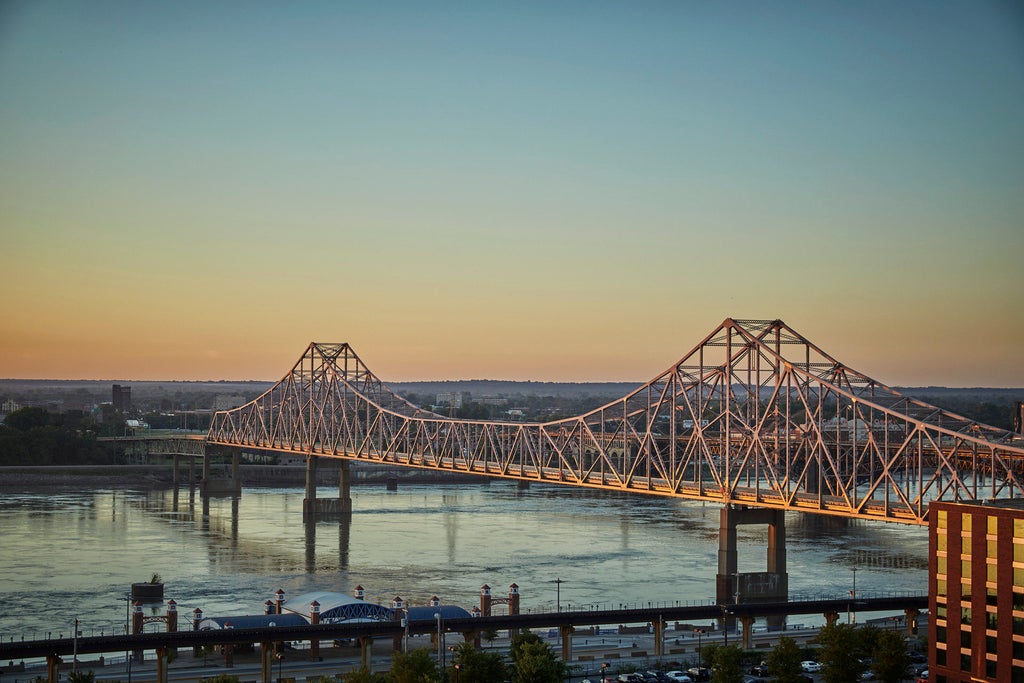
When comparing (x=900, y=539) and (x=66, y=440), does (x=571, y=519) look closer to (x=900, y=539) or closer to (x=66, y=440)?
(x=900, y=539)

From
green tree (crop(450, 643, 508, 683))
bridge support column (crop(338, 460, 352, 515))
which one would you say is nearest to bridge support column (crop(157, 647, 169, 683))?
green tree (crop(450, 643, 508, 683))

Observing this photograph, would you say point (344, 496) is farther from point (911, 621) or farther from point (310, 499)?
point (911, 621)

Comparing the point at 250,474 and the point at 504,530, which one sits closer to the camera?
the point at 504,530

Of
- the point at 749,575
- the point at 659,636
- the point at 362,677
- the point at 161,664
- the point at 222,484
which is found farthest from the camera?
the point at 222,484

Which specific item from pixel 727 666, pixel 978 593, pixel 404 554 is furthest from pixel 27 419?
pixel 978 593

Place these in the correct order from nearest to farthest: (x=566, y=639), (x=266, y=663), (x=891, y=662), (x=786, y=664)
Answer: (x=786, y=664), (x=891, y=662), (x=266, y=663), (x=566, y=639)

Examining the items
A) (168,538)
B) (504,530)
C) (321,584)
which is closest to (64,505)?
(168,538)
